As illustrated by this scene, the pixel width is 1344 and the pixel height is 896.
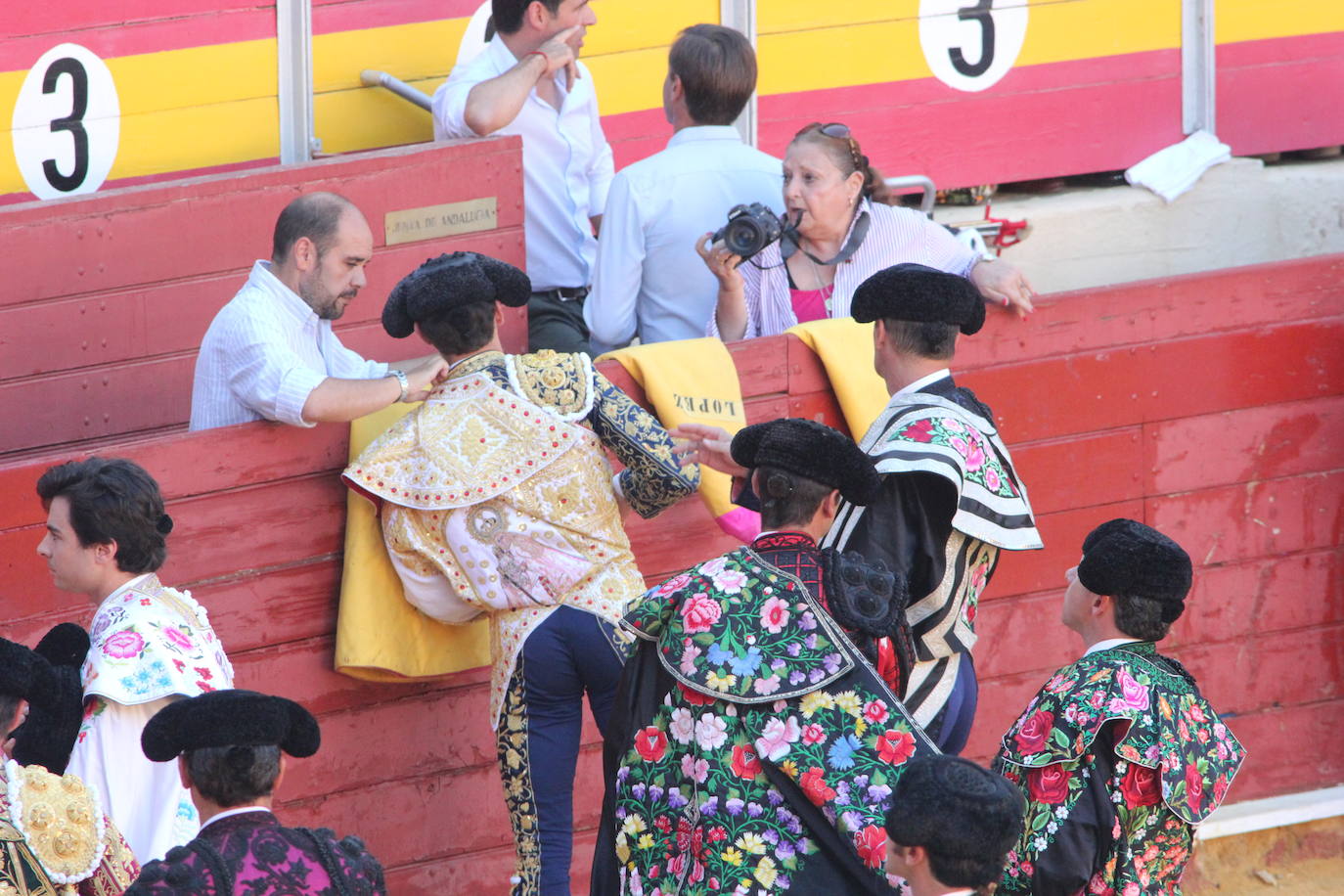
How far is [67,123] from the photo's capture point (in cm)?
596

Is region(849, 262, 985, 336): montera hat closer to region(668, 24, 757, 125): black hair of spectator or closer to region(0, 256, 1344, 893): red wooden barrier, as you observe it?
region(0, 256, 1344, 893): red wooden barrier

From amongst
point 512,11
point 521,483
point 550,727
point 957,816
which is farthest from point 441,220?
point 957,816

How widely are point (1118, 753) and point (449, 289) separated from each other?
1.75 meters

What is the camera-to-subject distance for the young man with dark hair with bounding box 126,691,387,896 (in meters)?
3.07

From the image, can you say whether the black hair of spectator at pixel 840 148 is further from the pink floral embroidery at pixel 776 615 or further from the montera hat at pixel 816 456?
the pink floral embroidery at pixel 776 615

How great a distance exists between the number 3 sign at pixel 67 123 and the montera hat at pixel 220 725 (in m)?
3.16

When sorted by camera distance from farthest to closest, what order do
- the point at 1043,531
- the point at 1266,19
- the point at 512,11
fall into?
the point at 1266,19 → the point at 1043,531 → the point at 512,11

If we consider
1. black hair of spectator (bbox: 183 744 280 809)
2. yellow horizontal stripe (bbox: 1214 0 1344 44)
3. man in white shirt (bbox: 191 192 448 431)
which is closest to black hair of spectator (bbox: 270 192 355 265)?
man in white shirt (bbox: 191 192 448 431)

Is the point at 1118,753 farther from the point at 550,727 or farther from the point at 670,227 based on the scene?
the point at 670,227

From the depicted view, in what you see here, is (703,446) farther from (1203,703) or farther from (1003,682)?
(1003,682)

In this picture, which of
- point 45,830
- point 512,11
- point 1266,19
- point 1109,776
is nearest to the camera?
point 45,830

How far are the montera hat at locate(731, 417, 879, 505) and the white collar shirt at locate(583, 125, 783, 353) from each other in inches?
72.9

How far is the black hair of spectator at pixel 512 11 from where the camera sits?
5727 millimetres

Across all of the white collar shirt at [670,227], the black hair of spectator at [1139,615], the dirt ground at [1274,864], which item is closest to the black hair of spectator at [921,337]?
the black hair of spectator at [1139,615]
